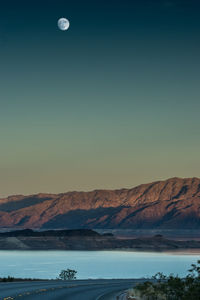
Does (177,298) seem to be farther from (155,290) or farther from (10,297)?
(10,297)

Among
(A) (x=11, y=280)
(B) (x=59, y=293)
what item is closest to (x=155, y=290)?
(B) (x=59, y=293)

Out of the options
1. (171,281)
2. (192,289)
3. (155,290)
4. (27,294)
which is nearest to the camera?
(192,289)

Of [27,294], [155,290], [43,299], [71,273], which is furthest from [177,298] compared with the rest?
[71,273]

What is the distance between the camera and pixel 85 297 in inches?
1405

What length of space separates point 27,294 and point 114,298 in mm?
5946

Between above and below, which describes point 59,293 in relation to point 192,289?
above

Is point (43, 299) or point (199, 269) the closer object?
point (199, 269)

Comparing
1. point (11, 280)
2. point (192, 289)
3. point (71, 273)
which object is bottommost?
point (192, 289)

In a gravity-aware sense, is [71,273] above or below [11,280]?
above

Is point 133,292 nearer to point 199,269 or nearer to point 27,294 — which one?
point 27,294

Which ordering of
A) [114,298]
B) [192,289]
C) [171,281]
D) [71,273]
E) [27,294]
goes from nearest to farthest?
1. [192,289]
2. [171,281]
3. [27,294]
4. [114,298]
5. [71,273]

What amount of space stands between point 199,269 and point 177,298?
468 centimetres

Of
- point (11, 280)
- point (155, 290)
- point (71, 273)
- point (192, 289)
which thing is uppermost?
point (71, 273)

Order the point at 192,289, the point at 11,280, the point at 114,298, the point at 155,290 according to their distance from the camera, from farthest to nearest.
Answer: the point at 11,280
the point at 114,298
the point at 155,290
the point at 192,289
